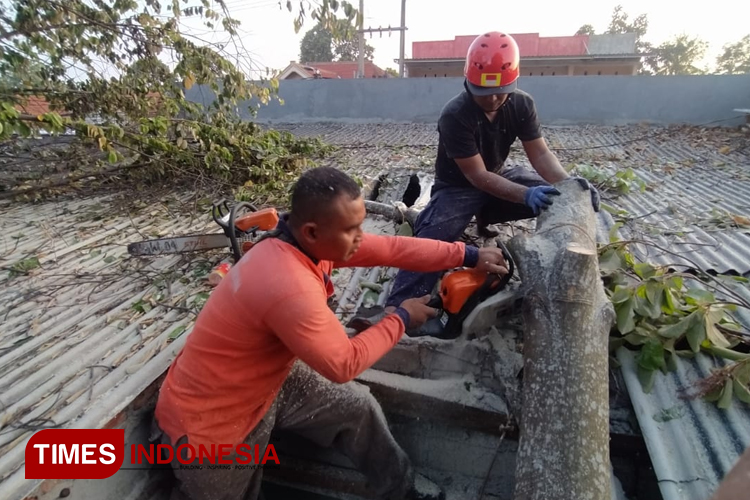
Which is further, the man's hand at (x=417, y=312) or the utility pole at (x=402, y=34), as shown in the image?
the utility pole at (x=402, y=34)

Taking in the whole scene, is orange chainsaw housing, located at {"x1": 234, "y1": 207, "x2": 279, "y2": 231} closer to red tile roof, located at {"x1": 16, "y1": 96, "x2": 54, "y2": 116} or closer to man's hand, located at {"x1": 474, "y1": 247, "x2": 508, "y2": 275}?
man's hand, located at {"x1": 474, "y1": 247, "x2": 508, "y2": 275}

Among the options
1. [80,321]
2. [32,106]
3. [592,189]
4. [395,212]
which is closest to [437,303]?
[592,189]

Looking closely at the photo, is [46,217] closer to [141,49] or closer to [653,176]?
[141,49]

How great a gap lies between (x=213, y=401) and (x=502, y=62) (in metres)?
2.45

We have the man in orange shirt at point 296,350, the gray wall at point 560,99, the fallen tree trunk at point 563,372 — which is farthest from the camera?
the gray wall at point 560,99

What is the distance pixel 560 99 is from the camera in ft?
37.9

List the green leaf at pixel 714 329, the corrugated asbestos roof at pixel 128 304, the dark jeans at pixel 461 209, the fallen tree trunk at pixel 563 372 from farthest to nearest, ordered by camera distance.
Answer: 1. the dark jeans at pixel 461 209
2. the green leaf at pixel 714 329
3. the corrugated asbestos roof at pixel 128 304
4. the fallen tree trunk at pixel 563 372

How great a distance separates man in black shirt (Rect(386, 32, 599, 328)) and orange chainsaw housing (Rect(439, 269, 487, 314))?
36 centimetres

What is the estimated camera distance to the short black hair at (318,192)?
155cm

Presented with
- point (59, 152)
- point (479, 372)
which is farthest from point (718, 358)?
point (59, 152)

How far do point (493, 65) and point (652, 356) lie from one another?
72.8 inches

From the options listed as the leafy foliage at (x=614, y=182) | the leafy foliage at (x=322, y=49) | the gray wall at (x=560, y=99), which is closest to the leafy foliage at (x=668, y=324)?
the leafy foliage at (x=614, y=182)

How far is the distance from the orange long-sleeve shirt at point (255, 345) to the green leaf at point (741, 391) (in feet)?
4.24

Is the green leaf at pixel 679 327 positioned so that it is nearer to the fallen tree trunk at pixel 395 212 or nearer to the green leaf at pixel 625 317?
the green leaf at pixel 625 317
